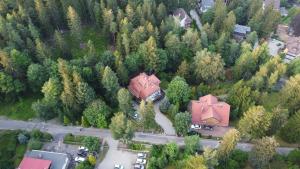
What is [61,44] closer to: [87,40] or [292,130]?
[87,40]

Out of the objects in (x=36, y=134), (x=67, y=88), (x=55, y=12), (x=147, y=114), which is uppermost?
(x=55, y=12)

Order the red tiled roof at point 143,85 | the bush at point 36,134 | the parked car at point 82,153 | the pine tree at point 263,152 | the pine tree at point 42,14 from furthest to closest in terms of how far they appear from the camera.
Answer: the pine tree at point 42,14 → the red tiled roof at point 143,85 → the bush at point 36,134 → the parked car at point 82,153 → the pine tree at point 263,152

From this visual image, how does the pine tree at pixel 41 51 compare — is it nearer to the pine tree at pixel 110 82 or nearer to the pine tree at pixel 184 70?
the pine tree at pixel 110 82

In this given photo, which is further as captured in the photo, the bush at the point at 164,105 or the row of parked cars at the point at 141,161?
the bush at the point at 164,105

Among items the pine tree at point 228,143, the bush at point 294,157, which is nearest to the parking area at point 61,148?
the pine tree at point 228,143

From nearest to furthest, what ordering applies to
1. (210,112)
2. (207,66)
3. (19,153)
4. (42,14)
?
(19,153), (210,112), (207,66), (42,14)

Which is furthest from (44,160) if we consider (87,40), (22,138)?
(87,40)

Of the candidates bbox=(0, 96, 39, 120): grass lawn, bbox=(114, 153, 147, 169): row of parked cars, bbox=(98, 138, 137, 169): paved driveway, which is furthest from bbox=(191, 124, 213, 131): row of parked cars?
bbox=(0, 96, 39, 120): grass lawn
